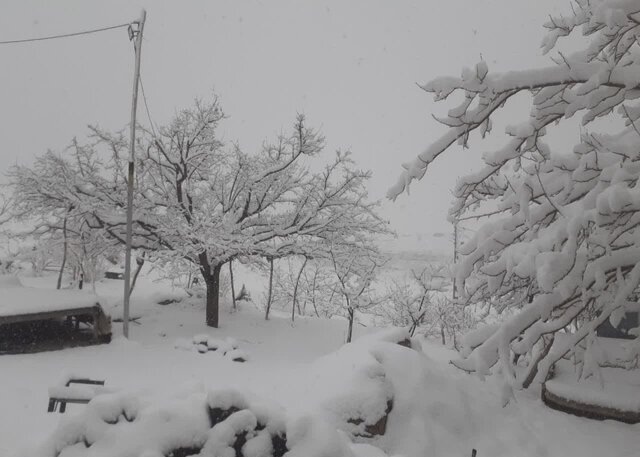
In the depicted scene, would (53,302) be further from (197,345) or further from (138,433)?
(138,433)

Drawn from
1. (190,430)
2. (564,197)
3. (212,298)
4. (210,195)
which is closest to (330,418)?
(190,430)

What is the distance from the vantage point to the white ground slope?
2.92 m

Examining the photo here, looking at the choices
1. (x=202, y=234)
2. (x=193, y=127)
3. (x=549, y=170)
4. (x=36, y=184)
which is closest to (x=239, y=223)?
(x=202, y=234)

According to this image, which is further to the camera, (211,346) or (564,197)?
(211,346)

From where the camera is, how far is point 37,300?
423 inches

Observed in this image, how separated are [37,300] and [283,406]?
9.48 metres

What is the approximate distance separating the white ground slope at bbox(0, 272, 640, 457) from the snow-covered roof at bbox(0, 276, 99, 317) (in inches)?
44.0

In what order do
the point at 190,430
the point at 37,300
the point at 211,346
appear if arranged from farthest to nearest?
the point at 211,346 < the point at 37,300 < the point at 190,430

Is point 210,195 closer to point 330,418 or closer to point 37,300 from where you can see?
point 37,300

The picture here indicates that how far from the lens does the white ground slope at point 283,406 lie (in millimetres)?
2920

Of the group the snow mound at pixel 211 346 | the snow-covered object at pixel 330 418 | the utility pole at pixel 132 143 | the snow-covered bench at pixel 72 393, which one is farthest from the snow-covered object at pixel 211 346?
the snow-covered bench at pixel 72 393

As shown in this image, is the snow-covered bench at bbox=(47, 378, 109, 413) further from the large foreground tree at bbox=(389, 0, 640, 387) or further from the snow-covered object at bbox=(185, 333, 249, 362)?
the snow-covered object at bbox=(185, 333, 249, 362)

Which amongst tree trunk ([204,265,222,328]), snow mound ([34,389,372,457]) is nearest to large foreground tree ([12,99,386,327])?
tree trunk ([204,265,222,328])

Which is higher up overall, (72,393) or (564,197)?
(564,197)
